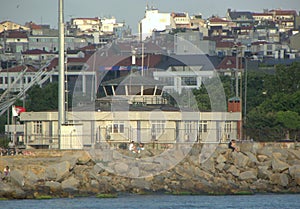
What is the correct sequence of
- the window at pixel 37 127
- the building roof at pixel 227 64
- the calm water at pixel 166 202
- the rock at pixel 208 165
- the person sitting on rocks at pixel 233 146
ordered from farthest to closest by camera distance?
the building roof at pixel 227 64 → the window at pixel 37 127 → the person sitting on rocks at pixel 233 146 → the rock at pixel 208 165 → the calm water at pixel 166 202

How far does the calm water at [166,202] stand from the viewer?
37.0 meters

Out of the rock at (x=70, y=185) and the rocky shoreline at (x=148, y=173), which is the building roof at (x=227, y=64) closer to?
the rocky shoreline at (x=148, y=173)

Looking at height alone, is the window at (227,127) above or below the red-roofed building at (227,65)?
below

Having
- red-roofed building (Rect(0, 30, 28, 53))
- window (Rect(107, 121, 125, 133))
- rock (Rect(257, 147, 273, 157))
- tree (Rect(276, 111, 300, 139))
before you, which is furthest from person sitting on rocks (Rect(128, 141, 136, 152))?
red-roofed building (Rect(0, 30, 28, 53))

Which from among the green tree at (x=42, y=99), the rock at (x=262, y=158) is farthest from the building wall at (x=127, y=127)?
the green tree at (x=42, y=99)

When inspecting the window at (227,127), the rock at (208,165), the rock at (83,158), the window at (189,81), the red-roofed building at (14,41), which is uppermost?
the red-roofed building at (14,41)

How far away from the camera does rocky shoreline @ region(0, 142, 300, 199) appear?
134 feet

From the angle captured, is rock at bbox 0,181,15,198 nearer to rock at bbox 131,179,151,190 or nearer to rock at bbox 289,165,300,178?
rock at bbox 131,179,151,190

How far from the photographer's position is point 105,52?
147 metres

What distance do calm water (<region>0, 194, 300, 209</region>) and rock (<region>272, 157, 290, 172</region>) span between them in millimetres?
3610

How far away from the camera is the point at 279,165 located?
146 ft

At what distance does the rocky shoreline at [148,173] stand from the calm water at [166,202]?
1291 mm

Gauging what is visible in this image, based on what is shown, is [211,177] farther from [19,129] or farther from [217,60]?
[217,60]

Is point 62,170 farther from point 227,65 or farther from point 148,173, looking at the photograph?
point 227,65
